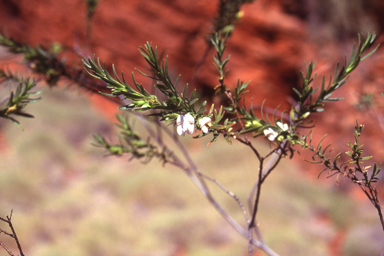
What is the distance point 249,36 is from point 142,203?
2405 mm

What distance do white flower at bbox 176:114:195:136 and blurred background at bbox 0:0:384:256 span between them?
2584 mm

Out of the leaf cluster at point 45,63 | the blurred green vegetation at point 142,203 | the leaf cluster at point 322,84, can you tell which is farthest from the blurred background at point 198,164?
the leaf cluster at point 322,84

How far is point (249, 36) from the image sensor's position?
148 inches

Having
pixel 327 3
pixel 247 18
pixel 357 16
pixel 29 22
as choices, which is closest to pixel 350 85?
pixel 357 16

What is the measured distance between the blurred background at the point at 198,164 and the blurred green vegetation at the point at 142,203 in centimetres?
Answer: 1

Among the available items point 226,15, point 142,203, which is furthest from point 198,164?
point 226,15

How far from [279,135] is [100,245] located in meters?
2.74

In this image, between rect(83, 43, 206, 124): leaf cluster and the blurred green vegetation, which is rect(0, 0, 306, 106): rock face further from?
rect(83, 43, 206, 124): leaf cluster

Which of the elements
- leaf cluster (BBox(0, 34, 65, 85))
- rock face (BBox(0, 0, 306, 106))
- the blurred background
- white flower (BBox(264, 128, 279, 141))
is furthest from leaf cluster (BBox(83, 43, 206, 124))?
rock face (BBox(0, 0, 306, 106))

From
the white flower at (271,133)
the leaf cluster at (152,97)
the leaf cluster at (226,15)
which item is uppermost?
the leaf cluster at (226,15)

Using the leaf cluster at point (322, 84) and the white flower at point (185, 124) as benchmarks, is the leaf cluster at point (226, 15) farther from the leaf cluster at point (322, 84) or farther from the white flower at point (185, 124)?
the white flower at point (185, 124)

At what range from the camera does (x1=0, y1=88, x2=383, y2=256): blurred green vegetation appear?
2.99 metres

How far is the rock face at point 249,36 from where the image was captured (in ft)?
11.3

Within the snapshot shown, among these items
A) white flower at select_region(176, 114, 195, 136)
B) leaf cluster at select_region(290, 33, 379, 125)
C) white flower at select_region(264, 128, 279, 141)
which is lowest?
white flower at select_region(176, 114, 195, 136)
